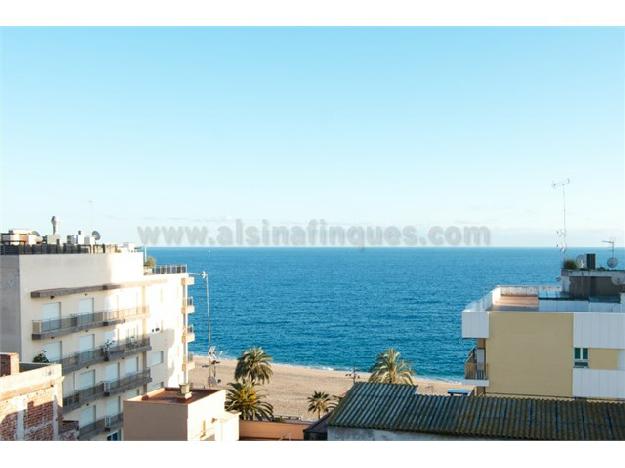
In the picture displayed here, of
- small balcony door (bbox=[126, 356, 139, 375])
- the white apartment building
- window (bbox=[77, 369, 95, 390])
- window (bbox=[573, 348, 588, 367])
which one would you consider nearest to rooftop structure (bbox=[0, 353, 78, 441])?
the white apartment building

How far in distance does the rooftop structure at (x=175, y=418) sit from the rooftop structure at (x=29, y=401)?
140 centimetres

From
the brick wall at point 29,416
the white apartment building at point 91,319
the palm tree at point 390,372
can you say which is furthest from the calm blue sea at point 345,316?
the brick wall at point 29,416

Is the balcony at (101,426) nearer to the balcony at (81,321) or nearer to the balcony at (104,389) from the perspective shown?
the balcony at (104,389)

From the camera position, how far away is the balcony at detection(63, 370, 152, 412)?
21.4m

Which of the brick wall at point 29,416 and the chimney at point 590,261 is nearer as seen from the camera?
the brick wall at point 29,416

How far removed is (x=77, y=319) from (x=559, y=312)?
14.7 metres

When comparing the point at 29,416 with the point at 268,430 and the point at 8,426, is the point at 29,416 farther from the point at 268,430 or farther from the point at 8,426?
the point at 268,430

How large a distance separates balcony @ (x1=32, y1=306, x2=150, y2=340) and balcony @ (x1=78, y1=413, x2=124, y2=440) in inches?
122

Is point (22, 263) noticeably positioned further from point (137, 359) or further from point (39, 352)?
point (137, 359)

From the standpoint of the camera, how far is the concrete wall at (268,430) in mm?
18250

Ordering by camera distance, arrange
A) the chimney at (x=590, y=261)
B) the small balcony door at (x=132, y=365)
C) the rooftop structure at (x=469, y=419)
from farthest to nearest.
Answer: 1. the small balcony door at (x=132, y=365)
2. the chimney at (x=590, y=261)
3. the rooftop structure at (x=469, y=419)

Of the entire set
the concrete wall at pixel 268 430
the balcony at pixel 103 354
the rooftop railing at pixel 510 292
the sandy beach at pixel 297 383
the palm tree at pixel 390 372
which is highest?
the rooftop railing at pixel 510 292

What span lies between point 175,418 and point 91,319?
10742 millimetres
